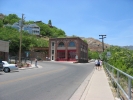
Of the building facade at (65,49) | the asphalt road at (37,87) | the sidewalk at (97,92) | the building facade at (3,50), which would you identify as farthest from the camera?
the building facade at (65,49)

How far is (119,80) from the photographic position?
947 centimetres

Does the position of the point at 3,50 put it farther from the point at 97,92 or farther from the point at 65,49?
the point at 65,49

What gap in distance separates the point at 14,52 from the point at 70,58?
21169 millimetres

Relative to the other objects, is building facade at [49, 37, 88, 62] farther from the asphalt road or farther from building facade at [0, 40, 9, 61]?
the asphalt road

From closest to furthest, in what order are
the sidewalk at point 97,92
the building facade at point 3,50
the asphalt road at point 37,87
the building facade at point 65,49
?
the sidewalk at point 97,92 < the asphalt road at point 37,87 < the building facade at point 3,50 < the building facade at point 65,49

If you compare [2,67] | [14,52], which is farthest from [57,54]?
[2,67]

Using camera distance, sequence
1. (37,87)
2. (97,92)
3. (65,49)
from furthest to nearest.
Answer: (65,49) → (37,87) → (97,92)

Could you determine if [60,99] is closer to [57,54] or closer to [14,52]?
[14,52]

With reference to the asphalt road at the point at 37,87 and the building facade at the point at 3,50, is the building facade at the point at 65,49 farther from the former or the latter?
the asphalt road at the point at 37,87

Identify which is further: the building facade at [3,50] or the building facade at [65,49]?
the building facade at [65,49]

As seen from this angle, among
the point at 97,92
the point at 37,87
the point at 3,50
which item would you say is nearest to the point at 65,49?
the point at 3,50

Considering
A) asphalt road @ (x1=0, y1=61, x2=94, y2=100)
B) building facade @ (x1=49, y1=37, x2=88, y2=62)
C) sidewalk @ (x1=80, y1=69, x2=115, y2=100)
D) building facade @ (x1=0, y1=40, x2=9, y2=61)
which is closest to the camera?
sidewalk @ (x1=80, y1=69, x2=115, y2=100)

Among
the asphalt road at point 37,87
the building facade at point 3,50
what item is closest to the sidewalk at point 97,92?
the asphalt road at point 37,87

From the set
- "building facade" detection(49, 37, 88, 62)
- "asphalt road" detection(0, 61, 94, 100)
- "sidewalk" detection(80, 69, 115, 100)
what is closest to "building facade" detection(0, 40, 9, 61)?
"asphalt road" detection(0, 61, 94, 100)
